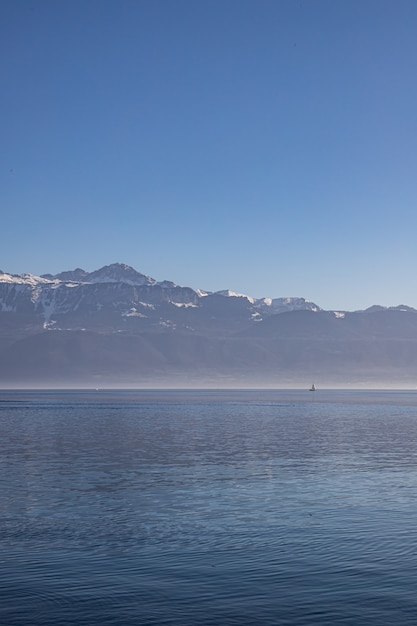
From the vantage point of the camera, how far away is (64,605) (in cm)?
2703

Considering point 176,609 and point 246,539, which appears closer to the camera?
point 176,609

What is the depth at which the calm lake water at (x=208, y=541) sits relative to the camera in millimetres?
26844

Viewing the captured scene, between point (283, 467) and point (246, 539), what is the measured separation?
1139 inches

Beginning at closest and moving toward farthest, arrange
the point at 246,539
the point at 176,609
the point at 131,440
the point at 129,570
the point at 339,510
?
1. the point at 176,609
2. the point at 129,570
3. the point at 246,539
4. the point at 339,510
5. the point at 131,440

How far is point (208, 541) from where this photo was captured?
119 feet

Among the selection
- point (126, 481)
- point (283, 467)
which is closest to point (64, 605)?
point (126, 481)

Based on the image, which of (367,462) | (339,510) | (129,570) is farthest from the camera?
(367,462)

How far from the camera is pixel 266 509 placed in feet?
146

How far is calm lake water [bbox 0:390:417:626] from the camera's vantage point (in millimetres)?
26844

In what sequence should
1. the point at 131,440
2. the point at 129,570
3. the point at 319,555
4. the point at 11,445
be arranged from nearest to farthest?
1. the point at 129,570
2. the point at 319,555
3. the point at 11,445
4. the point at 131,440

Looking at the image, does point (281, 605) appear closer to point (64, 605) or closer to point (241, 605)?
point (241, 605)

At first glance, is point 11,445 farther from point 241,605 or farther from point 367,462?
point 241,605

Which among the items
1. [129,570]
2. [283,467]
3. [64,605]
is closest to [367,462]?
[283,467]

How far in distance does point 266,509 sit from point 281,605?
17.4m
